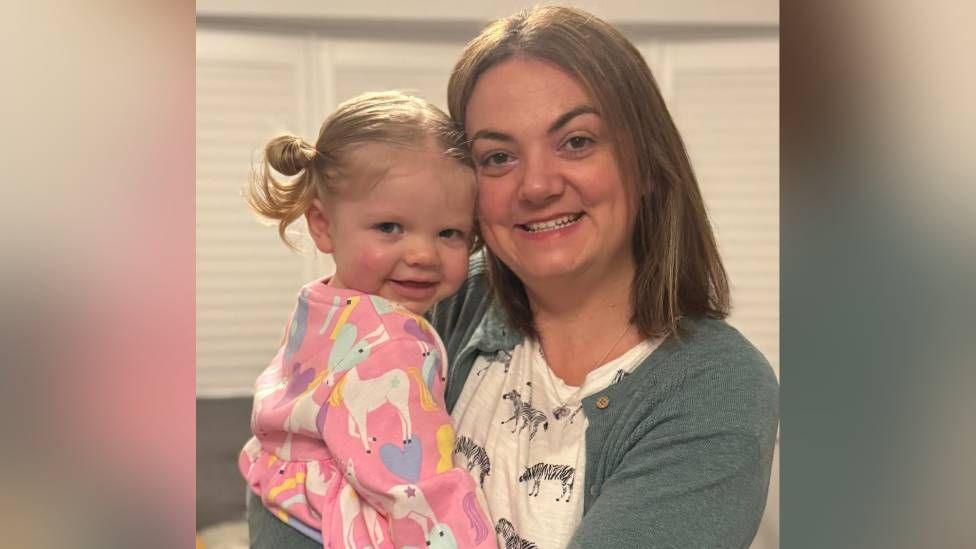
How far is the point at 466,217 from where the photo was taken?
108cm

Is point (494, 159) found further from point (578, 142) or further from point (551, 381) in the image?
point (551, 381)

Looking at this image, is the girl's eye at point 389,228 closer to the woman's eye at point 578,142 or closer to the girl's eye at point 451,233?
the girl's eye at point 451,233

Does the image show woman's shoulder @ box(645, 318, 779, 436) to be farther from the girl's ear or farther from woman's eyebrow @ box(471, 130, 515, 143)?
the girl's ear

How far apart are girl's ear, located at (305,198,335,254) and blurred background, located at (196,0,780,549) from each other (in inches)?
13.6

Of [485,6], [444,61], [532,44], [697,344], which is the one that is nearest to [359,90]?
[444,61]

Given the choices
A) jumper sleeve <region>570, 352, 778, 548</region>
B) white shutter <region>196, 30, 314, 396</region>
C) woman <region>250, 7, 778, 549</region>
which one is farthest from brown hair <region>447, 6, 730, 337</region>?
white shutter <region>196, 30, 314, 396</region>

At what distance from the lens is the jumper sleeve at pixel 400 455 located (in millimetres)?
903

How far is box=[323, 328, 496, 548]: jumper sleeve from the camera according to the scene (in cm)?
90

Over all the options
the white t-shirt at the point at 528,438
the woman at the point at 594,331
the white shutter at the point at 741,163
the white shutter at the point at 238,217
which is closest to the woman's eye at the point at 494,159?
the woman at the point at 594,331

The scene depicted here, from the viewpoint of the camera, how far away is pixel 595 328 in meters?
1.15

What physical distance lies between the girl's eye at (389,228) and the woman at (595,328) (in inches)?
4.9

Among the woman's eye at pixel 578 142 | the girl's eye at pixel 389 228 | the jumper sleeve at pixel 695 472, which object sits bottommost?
the jumper sleeve at pixel 695 472

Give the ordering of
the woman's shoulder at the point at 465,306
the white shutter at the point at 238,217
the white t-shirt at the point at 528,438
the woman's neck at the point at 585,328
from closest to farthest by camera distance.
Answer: the white t-shirt at the point at 528,438
the woman's neck at the point at 585,328
the woman's shoulder at the point at 465,306
the white shutter at the point at 238,217
